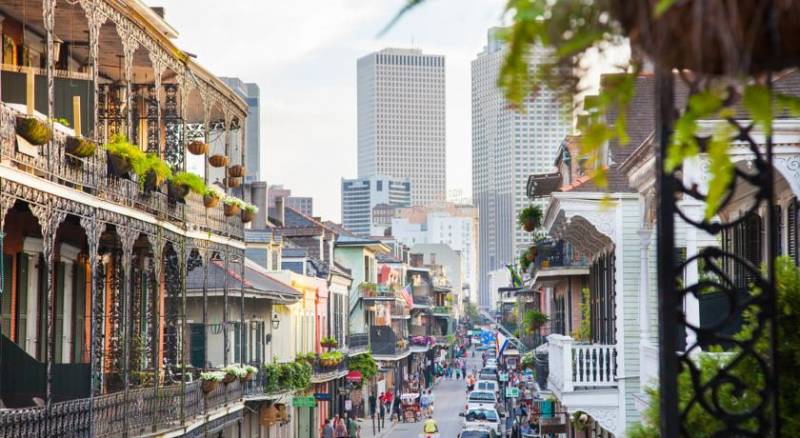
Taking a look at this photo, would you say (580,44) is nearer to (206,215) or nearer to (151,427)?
(151,427)

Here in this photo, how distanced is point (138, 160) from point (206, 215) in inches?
257

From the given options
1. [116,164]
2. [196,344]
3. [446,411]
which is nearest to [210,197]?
[116,164]

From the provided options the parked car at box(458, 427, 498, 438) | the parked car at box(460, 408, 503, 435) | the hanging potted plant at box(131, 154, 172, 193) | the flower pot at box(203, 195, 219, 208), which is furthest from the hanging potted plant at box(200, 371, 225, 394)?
the parked car at box(460, 408, 503, 435)

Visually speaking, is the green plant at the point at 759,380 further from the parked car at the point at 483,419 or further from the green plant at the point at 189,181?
the parked car at the point at 483,419

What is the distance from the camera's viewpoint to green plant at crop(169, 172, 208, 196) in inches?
919

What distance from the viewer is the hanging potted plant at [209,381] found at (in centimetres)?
2573

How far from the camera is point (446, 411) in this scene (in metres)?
75.2

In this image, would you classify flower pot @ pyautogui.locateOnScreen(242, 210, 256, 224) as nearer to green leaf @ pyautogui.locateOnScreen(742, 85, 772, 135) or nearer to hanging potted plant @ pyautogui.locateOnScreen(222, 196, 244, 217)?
hanging potted plant @ pyautogui.locateOnScreen(222, 196, 244, 217)

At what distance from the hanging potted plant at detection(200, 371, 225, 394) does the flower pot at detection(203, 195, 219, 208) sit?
3.09 metres

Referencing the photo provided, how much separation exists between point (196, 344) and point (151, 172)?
1531 cm

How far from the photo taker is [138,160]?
1958 centimetres

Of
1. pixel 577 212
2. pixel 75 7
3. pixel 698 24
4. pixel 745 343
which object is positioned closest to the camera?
pixel 698 24

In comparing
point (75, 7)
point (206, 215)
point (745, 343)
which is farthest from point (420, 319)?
point (745, 343)

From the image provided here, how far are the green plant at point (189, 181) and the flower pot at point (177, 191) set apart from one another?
51mm
